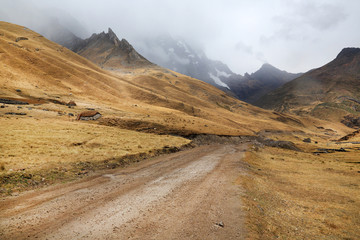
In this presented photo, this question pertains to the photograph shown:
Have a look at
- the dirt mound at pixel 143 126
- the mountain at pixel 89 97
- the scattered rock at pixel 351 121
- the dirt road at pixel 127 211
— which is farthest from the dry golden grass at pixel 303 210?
the scattered rock at pixel 351 121

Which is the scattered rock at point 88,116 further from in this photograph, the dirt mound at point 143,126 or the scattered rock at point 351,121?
the scattered rock at point 351,121

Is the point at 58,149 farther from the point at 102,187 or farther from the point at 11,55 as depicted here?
the point at 11,55

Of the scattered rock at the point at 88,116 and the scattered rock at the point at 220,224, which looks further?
the scattered rock at the point at 88,116

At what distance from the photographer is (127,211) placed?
9.38 meters

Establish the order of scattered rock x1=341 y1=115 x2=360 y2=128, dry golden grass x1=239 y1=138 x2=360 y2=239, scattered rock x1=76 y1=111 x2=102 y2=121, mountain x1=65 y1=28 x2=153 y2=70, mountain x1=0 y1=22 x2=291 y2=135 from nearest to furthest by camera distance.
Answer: dry golden grass x1=239 y1=138 x2=360 y2=239 < scattered rock x1=76 y1=111 x2=102 y2=121 < mountain x1=0 y1=22 x2=291 y2=135 < scattered rock x1=341 y1=115 x2=360 y2=128 < mountain x1=65 y1=28 x2=153 y2=70

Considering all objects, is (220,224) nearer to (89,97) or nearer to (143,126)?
(143,126)

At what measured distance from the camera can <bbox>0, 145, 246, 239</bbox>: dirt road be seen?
7430 millimetres

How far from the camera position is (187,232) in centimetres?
746

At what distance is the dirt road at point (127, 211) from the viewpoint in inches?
293

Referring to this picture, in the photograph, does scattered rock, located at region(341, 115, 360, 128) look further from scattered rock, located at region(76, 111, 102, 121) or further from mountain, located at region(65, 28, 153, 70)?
scattered rock, located at region(76, 111, 102, 121)

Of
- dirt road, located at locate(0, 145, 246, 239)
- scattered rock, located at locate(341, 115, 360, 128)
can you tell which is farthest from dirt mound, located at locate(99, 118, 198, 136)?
scattered rock, located at locate(341, 115, 360, 128)

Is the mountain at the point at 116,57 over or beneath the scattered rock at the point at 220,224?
over

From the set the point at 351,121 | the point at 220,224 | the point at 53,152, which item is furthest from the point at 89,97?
the point at 351,121

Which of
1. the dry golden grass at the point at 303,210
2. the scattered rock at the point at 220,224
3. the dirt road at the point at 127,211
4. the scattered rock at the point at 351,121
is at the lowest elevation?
the dirt road at the point at 127,211
